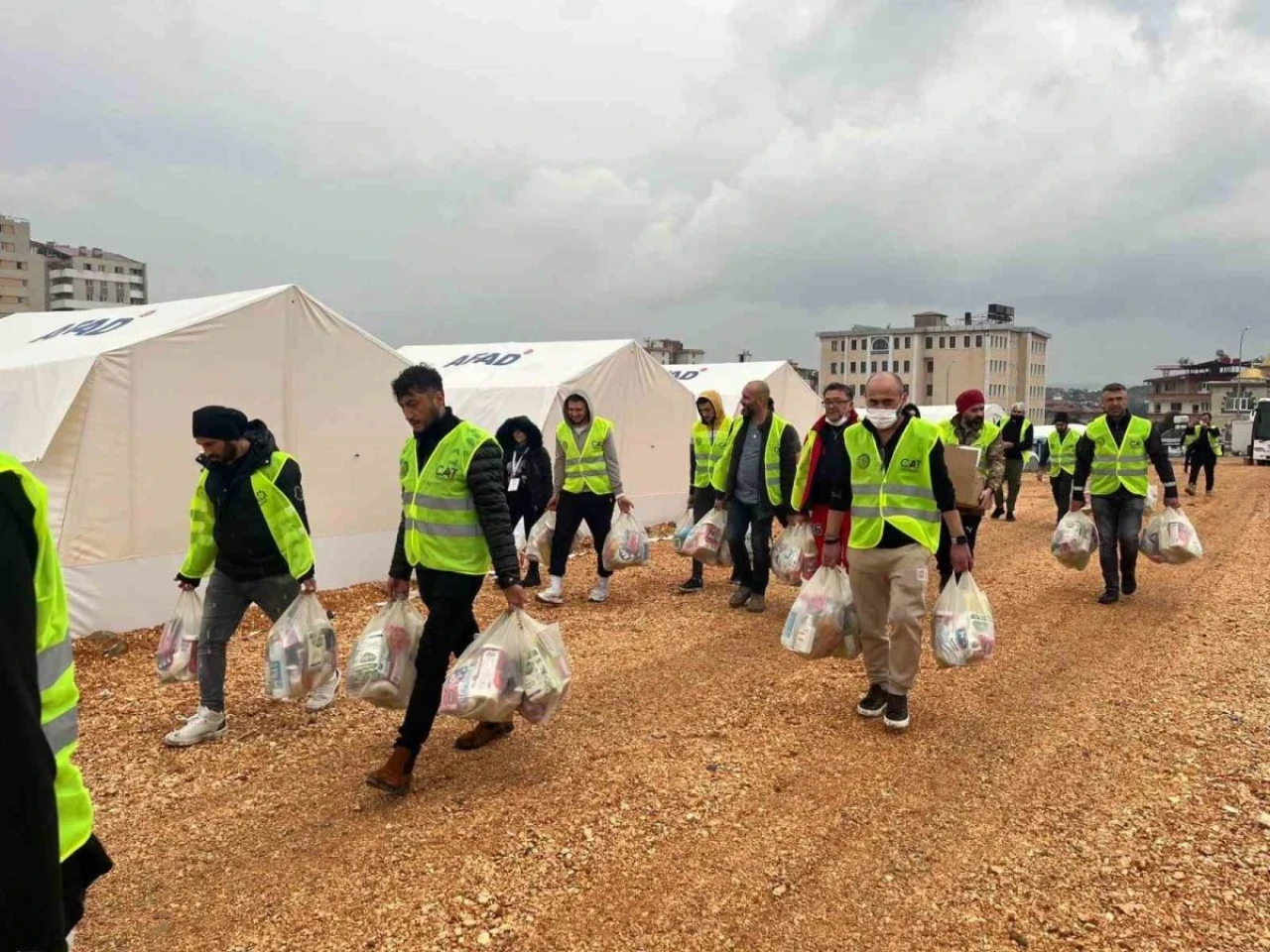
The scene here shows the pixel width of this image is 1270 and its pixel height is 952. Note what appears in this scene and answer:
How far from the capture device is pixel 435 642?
3.84 meters

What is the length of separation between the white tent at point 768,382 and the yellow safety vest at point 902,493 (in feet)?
39.8

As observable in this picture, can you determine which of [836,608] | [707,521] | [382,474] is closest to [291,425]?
[382,474]

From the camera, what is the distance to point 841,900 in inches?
119

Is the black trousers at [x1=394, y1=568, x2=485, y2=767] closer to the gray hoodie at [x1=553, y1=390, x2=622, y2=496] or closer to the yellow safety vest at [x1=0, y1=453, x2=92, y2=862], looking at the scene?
the yellow safety vest at [x1=0, y1=453, x2=92, y2=862]

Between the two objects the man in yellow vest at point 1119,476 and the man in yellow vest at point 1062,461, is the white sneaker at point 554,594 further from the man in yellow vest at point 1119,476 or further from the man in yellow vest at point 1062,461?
the man in yellow vest at point 1062,461

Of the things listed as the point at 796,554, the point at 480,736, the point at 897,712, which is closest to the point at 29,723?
the point at 480,736

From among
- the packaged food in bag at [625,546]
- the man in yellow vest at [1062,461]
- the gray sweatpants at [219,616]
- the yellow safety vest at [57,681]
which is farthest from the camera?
the man in yellow vest at [1062,461]

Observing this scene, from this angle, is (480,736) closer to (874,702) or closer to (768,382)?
(874,702)

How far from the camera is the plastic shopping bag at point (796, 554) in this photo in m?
6.49

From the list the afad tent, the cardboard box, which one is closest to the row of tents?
the afad tent

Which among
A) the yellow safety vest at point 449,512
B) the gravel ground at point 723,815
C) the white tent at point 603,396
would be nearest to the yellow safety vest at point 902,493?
the gravel ground at point 723,815

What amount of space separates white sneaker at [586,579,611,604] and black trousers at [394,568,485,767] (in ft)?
12.9

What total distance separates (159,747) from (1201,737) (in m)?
5.28

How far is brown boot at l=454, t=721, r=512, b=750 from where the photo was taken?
14.3 feet
